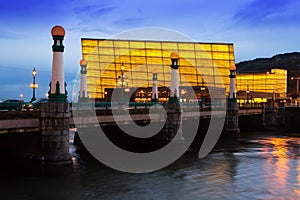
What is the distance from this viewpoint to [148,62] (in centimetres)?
11194

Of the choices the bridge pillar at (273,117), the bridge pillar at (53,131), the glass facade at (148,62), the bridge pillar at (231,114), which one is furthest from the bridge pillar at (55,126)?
the glass facade at (148,62)

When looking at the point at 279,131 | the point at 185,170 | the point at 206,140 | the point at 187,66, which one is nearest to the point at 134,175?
the point at 185,170

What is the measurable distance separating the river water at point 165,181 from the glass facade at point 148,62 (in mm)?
74487

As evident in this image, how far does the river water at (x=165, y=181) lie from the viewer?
2133 cm

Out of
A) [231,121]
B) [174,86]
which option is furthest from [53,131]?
[231,121]

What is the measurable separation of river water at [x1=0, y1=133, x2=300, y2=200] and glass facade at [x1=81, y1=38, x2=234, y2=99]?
74.5 m

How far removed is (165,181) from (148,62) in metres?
88.4

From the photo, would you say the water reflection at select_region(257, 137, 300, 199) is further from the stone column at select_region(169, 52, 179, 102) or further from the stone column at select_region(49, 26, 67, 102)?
the stone column at select_region(49, 26, 67, 102)

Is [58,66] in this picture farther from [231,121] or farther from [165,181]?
[231,121]

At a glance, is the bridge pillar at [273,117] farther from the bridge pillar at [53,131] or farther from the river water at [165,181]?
the bridge pillar at [53,131]

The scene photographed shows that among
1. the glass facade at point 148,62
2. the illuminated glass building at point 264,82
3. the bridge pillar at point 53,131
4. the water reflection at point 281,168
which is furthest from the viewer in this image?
the illuminated glass building at point 264,82

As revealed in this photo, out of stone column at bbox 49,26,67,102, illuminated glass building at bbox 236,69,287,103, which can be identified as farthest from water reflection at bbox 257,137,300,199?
illuminated glass building at bbox 236,69,287,103

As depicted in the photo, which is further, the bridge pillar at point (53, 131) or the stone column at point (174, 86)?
the stone column at point (174, 86)

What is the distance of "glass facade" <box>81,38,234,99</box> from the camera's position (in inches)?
4220
